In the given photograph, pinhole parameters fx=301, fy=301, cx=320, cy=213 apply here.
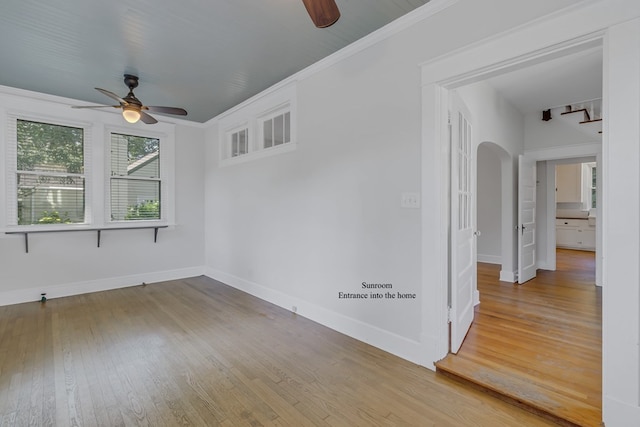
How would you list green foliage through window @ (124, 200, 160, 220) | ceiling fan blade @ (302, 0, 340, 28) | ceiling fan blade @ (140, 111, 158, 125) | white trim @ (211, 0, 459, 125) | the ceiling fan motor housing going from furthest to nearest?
green foliage through window @ (124, 200, 160, 220)
ceiling fan blade @ (140, 111, 158, 125)
the ceiling fan motor housing
white trim @ (211, 0, 459, 125)
ceiling fan blade @ (302, 0, 340, 28)

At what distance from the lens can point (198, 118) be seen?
16.6ft

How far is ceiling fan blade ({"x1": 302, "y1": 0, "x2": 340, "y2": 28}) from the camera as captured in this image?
4.91 ft

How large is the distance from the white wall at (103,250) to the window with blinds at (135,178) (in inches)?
8.9

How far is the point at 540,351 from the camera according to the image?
248 centimetres

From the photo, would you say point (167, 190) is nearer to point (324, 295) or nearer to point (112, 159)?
point (112, 159)

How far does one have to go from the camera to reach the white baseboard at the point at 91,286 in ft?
12.7

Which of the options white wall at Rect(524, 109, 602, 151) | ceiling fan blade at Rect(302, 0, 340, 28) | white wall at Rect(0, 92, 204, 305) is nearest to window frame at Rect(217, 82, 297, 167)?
white wall at Rect(0, 92, 204, 305)

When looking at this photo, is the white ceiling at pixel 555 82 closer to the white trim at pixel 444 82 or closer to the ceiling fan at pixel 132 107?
the white trim at pixel 444 82

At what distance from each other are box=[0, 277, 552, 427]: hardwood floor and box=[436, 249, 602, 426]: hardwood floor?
5.5 inches

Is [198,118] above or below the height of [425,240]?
above

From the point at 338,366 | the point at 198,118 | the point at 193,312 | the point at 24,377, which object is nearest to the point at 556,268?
the point at 338,366

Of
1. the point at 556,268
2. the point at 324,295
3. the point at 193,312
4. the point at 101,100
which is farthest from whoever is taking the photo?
the point at 556,268

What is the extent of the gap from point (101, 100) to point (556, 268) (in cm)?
805

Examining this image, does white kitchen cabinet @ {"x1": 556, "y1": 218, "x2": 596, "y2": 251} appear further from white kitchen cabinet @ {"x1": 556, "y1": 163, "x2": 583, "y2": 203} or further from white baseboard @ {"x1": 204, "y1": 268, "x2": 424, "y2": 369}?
white baseboard @ {"x1": 204, "y1": 268, "x2": 424, "y2": 369}
